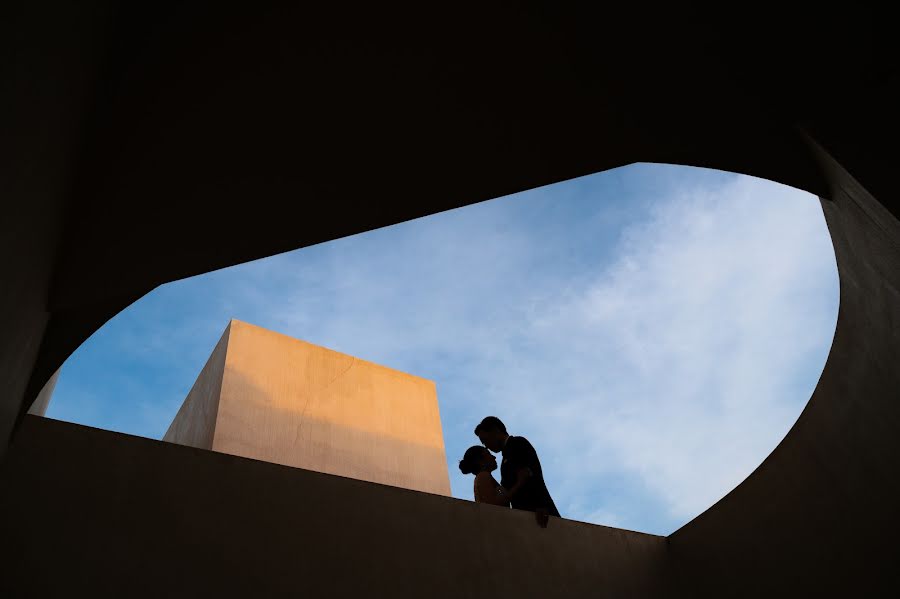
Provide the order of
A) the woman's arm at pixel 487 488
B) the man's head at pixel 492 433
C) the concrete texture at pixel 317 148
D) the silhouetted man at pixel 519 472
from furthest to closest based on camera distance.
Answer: the man's head at pixel 492 433
the woman's arm at pixel 487 488
the silhouetted man at pixel 519 472
the concrete texture at pixel 317 148

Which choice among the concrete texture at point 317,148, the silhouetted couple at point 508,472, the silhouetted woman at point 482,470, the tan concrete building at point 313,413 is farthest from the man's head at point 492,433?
the concrete texture at point 317,148

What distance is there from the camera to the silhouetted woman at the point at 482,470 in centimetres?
396

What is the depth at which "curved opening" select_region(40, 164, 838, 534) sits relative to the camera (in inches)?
1287

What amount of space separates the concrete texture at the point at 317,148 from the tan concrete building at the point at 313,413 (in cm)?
226

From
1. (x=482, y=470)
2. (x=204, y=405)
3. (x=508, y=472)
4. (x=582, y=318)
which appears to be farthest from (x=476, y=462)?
(x=582, y=318)

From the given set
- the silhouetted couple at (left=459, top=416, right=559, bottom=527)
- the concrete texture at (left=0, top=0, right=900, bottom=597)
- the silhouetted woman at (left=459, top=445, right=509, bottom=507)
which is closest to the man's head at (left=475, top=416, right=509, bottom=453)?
the silhouetted couple at (left=459, top=416, right=559, bottom=527)

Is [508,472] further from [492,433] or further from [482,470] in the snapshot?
[482,470]

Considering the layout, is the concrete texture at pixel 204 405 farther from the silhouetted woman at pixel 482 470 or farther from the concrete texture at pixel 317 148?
the concrete texture at pixel 317 148

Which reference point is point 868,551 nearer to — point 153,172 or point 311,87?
point 311,87

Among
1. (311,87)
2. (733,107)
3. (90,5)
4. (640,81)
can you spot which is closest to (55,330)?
(311,87)

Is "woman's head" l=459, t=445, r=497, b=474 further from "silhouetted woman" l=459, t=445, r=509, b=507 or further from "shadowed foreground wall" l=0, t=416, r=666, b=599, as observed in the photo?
"shadowed foreground wall" l=0, t=416, r=666, b=599

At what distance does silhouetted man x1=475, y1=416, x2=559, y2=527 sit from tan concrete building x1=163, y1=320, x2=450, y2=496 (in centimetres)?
144

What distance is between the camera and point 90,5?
1.12 m

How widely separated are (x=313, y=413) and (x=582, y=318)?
39737 millimetres
